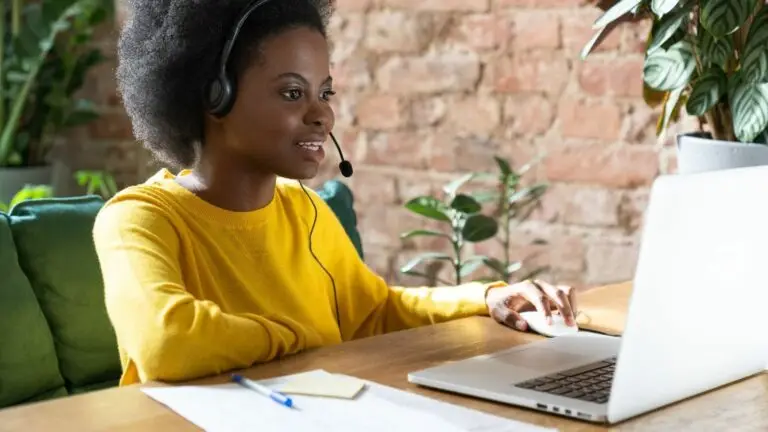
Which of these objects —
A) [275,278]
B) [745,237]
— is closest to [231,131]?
[275,278]

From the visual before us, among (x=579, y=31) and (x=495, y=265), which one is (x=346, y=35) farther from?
(x=495, y=265)

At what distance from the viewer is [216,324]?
1284 mm

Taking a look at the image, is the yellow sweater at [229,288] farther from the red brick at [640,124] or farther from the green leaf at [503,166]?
the red brick at [640,124]

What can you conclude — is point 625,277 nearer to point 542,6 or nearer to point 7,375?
point 542,6

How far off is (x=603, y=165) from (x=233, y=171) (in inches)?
42.0

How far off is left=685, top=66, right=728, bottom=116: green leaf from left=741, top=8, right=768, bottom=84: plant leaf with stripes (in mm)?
45

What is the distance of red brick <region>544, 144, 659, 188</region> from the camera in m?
2.34

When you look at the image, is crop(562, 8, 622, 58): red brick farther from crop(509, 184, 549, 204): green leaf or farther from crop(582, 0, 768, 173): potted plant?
crop(582, 0, 768, 173): potted plant

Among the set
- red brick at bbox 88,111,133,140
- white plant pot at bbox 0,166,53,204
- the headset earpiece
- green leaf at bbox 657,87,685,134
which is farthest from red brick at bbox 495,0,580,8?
white plant pot at bbox 0,166,53,204

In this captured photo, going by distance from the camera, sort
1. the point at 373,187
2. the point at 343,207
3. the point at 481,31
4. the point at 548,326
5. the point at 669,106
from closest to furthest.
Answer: the point at 548,326 < the point at 669,106 < the point at 343,207 < the point at 481,31 < the point at 373,187

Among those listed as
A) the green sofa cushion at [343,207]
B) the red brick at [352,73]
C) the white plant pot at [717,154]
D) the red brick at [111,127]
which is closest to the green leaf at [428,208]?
the green sofa cushion at [343,207]

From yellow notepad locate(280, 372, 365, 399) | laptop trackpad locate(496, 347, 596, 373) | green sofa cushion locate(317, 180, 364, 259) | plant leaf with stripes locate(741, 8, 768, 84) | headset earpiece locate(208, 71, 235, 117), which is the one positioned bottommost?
laptop trackpad locate(496, 347, 596, 373)

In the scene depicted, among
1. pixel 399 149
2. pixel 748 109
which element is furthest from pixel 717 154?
pixel 399 149

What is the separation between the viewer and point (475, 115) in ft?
8.46
